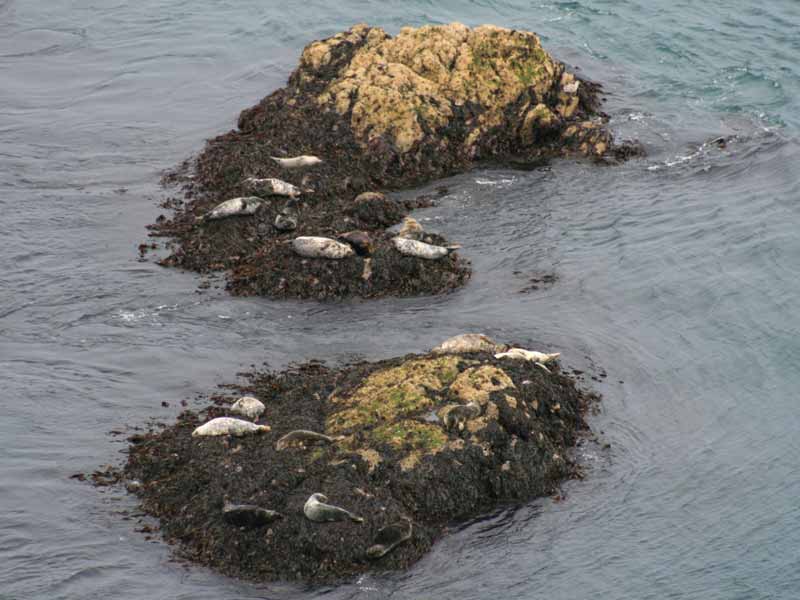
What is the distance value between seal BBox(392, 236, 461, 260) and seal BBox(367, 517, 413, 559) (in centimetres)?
611

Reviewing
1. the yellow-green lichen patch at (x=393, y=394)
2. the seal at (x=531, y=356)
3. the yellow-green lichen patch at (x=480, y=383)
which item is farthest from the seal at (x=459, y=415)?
the seal at (x=531, y=356)

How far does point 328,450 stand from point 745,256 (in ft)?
29.4

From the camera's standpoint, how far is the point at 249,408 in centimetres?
1195

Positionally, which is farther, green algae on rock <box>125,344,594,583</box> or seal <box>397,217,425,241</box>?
seal <box>397,217,425,241</box>

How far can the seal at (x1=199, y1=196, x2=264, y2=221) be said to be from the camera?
53.2 feet

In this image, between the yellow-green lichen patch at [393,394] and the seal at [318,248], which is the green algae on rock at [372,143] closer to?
the seal at [318,248]

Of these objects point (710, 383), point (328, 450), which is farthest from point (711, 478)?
point (328, 450)

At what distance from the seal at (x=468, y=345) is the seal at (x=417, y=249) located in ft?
8.08

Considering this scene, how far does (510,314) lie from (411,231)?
7.31 feet

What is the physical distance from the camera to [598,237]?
56.8 ft

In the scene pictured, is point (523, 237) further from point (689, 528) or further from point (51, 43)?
point (51, 43)

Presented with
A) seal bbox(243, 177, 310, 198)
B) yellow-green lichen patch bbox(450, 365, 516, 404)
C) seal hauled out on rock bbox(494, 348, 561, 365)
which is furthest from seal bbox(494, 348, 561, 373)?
seal bbox(243, 177, 310, 198)

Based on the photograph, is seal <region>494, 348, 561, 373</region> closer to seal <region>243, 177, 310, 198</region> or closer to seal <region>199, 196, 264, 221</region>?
seal <region>199, 196, 264, 221</region>

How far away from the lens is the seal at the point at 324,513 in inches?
402
